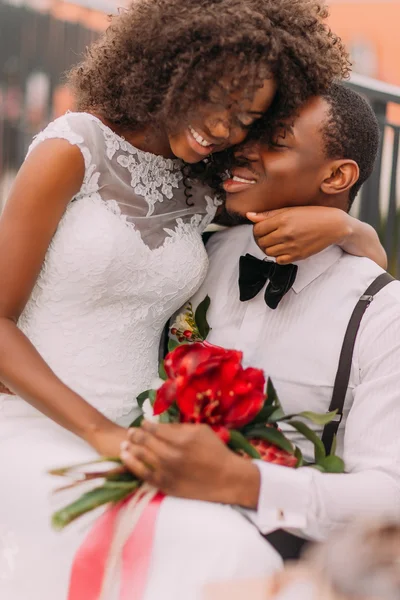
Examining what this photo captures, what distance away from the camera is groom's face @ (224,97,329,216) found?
6.47 feet

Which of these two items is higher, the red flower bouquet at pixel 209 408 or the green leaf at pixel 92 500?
the red flower bouquet at pixel 209 408

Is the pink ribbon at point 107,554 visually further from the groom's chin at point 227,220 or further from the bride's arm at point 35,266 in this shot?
the groom's chin at point 227,220

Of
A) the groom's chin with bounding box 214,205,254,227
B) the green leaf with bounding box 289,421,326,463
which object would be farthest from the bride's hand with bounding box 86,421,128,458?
the groom's chin with bounding box 214,205,254,227

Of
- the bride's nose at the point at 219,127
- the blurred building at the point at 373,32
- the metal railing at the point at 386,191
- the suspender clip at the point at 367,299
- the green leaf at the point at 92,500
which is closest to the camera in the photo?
the green leaf at the point at 92,500

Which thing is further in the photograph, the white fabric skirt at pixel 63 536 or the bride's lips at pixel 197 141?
the bride's lips at pixel 197 141

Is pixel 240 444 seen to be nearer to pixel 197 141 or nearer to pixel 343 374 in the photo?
pixel 343 374

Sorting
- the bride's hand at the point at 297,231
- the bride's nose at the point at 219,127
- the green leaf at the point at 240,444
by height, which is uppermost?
the bride's nose at the point at 219,127

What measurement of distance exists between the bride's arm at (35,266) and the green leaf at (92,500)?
7.4 inches

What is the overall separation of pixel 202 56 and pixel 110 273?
1.83 feet

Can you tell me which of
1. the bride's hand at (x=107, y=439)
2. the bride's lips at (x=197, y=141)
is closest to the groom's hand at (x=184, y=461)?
the bride's hand at (x=107, y=439)

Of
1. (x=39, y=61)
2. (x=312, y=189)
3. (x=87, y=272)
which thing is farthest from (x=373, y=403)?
(x=39, y=61)

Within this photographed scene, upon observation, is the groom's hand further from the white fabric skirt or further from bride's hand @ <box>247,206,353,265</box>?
bride's hand @ <box>247,206,353,265</box>

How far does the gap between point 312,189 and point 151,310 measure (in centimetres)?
53

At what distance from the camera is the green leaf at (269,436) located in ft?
5.46
